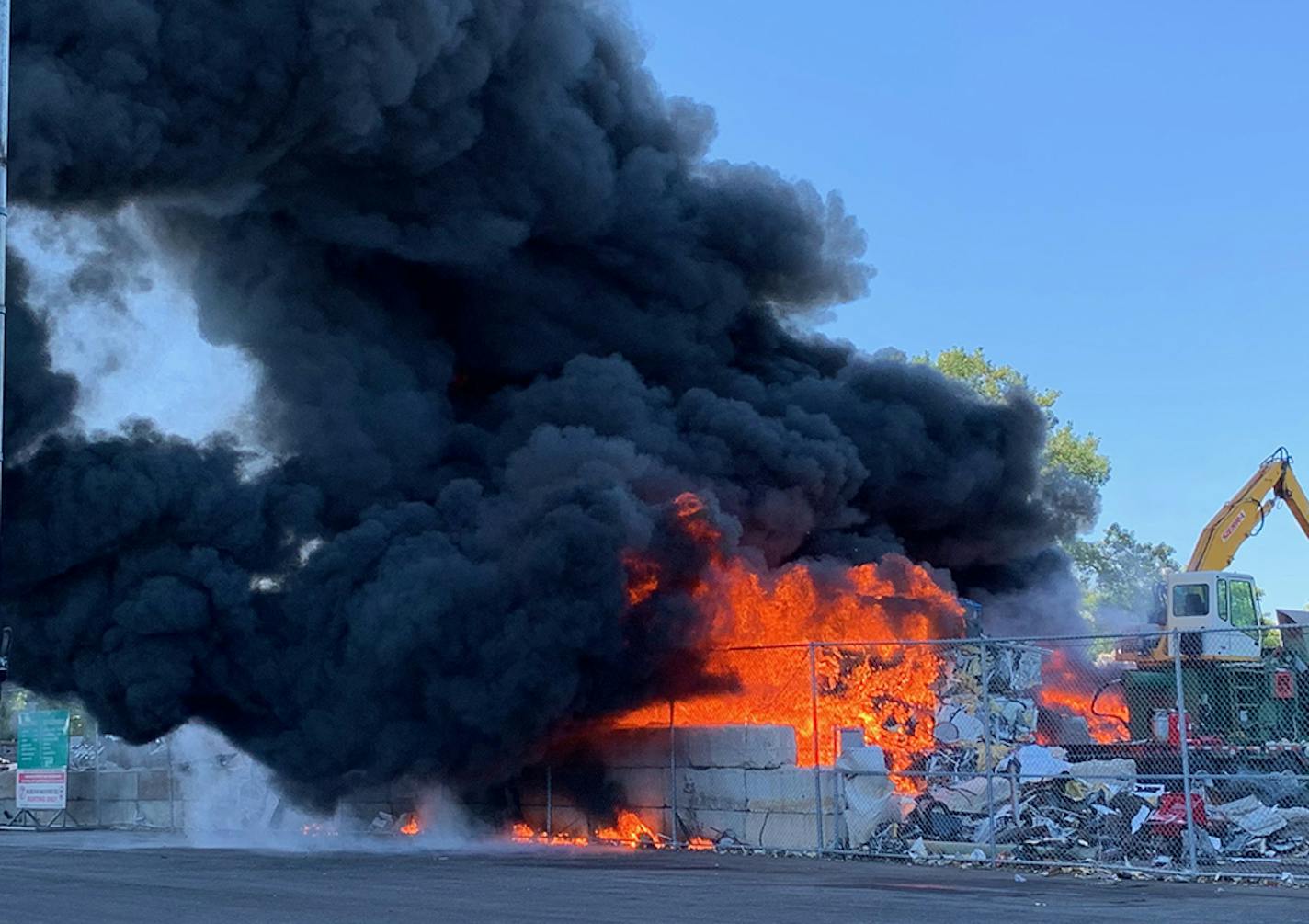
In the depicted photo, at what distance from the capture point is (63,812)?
2903 centimetres

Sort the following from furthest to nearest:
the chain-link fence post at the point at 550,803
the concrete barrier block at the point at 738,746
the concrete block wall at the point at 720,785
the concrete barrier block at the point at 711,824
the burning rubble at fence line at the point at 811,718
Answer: the chain-link fence post at the point at 550,803
the concrete barrier block at the point at 711,824
the concrete barrier block at the point at 738,746
the concrete block wall at the point at 720,785
the burning rubble at fence line at the point at 811,718

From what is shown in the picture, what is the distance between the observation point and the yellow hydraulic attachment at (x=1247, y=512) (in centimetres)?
2802

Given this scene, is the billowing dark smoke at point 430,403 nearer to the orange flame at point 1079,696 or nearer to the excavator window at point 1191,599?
the orange flame at point 1079,696

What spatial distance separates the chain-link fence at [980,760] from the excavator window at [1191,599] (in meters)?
0.59

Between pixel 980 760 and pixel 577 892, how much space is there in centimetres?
726

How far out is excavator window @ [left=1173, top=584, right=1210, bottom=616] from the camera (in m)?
25.9

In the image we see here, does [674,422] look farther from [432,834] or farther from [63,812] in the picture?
[63,812]

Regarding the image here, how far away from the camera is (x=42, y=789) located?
28.7 m

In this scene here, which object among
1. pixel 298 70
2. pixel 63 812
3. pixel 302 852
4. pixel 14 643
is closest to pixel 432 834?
pixel 302 852

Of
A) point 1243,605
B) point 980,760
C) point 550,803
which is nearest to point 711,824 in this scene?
point 550,803

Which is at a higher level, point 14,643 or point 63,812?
point 14,643

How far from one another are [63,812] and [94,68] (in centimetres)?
1408

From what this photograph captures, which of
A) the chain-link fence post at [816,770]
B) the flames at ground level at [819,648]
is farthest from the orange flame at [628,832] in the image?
the chain-link fence post at [816,770]

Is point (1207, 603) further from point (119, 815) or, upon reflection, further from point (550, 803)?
point (119, 815)
